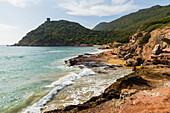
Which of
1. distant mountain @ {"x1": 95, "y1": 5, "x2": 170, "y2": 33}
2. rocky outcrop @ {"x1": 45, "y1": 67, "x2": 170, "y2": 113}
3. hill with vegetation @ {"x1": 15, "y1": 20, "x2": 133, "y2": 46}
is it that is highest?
distant mountain @ {"x1": 95, "y1": 5, "x2": 170, "y2": 33}

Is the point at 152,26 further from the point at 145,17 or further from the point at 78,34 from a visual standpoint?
the point at 145,17

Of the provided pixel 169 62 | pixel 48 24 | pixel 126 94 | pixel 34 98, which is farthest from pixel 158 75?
pixel 48 24

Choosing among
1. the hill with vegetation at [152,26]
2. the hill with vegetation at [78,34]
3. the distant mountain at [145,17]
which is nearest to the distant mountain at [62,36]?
the hill with vegetation at [78,34]

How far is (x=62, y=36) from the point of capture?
140125mm

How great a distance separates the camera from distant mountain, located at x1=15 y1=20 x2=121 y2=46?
127 meters

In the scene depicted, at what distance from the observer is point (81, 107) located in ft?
19.2

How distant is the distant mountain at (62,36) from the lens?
5005 inches

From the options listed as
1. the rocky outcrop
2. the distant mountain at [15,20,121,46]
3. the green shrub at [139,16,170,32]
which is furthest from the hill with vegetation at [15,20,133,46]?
the rocky outcrop

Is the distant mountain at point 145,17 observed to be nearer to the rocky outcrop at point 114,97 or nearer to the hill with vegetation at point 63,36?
the hill with vegetation at point 63,36

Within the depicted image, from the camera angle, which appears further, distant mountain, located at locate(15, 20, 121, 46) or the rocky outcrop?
distant mountain, located at locate(15, 20, 121, 46)

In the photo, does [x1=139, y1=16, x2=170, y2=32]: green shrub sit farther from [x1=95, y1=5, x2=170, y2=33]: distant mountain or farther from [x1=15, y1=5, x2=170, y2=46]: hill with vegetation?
[x1=15, y1=5, x2=170, y2=46]: hill with vegetation

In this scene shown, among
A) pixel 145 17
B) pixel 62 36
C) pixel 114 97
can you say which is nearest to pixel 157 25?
pixel 114 97

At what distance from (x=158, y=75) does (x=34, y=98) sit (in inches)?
469

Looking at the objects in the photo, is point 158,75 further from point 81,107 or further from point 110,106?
point 81,107
